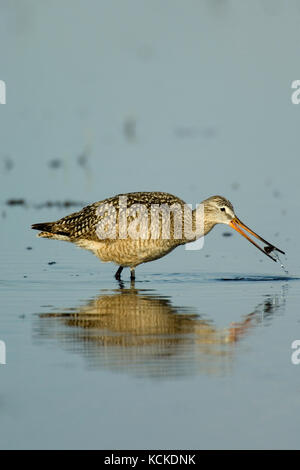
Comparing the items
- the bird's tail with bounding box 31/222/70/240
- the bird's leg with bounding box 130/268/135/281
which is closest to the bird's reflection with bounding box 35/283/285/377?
the bird's leg with bounding box 130/268/135/281

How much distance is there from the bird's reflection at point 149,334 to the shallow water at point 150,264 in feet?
0.07

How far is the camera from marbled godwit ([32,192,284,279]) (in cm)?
1140

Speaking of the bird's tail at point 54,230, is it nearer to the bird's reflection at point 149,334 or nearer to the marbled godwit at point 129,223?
the marbled godwit at point 129,223

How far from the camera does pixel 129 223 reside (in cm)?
1150

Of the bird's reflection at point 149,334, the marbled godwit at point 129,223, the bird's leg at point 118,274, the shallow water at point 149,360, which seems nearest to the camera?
the shallow water at point 149,360

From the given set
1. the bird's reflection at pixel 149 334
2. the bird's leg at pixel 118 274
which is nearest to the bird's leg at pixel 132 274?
the bird's leg at pixel 118 274

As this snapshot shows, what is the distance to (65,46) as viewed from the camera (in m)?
25.1

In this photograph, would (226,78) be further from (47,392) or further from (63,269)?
(47,392)

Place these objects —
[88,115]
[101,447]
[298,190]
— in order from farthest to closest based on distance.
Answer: [88,115], [298,190], [101,447]

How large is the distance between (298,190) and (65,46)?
10.0m

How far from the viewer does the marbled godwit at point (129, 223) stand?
11398 millimetres

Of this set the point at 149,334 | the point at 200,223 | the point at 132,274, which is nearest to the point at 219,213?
the point at 200,223

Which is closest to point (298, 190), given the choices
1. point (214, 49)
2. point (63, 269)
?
point (63, 269)

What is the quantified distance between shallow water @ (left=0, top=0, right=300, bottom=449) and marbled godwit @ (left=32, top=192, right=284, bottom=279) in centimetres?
24
